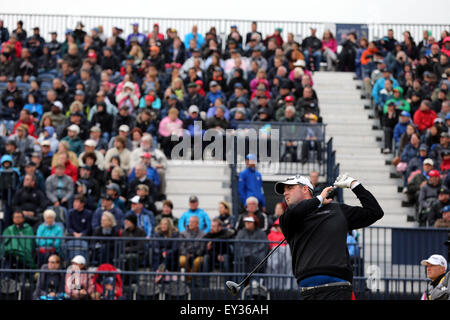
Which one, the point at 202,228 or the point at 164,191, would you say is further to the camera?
the point at 164,191

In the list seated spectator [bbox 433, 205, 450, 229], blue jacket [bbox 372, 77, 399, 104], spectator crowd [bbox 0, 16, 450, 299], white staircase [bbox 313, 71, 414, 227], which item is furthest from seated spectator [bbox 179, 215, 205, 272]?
blue jacket [bbox 372, 77, 399, 104]

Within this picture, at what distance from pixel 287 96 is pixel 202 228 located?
18.5ft

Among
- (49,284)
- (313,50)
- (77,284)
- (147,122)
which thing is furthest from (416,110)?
(49,284)

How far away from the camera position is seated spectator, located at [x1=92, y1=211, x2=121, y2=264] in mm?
16906

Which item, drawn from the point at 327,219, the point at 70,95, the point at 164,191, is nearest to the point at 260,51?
the point at 70,95

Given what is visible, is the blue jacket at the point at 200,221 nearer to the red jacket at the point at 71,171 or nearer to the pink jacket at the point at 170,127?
the red jacket at the point at 71,171

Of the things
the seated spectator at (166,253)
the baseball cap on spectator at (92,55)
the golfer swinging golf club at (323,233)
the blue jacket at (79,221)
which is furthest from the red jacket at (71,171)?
the golfer swinging golf club at (323,233)

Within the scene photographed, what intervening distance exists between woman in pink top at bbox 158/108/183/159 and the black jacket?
1257 cm

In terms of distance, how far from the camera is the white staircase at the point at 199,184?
67.6 feet

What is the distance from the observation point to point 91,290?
52.7 feet

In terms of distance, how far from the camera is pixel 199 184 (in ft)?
69.7

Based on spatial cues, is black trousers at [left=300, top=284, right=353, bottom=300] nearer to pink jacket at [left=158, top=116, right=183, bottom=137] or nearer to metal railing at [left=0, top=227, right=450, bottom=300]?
metal railing at [left=0, top=227, right=450, bottom=300]

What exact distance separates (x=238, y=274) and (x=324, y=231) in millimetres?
7233
